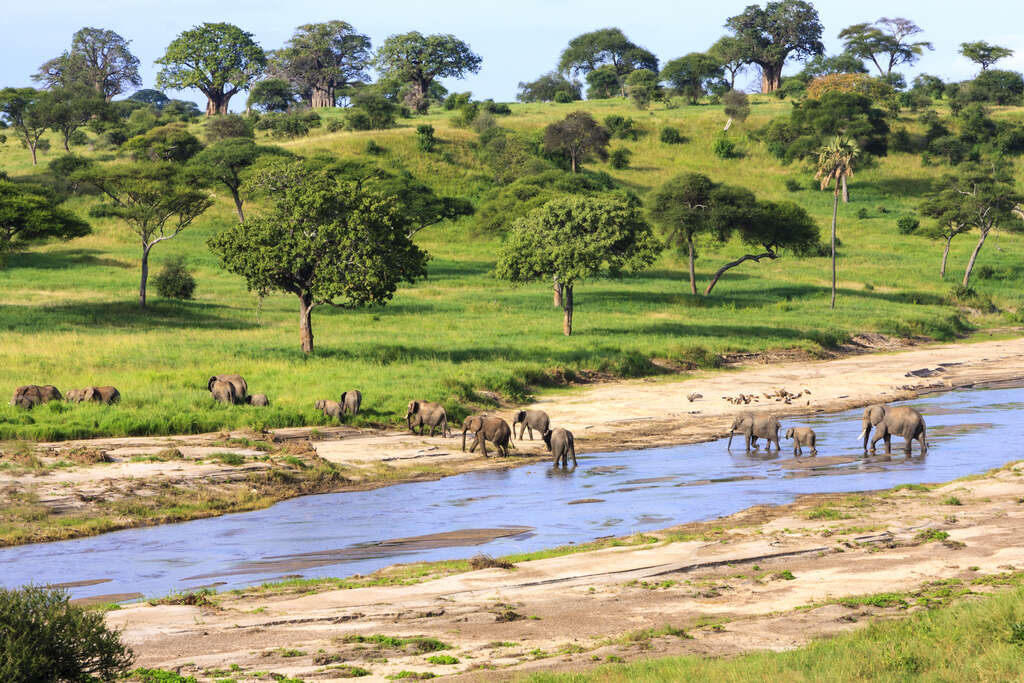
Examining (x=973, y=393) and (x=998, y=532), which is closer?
(x=998, y=532)

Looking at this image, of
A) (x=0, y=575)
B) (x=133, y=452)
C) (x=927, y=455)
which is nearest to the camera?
(x=0, y=575)

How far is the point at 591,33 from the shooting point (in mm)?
172750

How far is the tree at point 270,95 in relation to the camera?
150 meters

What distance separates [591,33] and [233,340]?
13944cm

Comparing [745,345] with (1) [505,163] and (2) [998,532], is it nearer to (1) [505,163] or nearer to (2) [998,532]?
(2) [998,532]

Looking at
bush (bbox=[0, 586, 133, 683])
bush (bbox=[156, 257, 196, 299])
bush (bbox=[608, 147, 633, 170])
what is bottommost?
bush (bbox=[0, 586, 133, 683])

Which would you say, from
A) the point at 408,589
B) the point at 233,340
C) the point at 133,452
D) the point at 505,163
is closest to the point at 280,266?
the point at 233,340

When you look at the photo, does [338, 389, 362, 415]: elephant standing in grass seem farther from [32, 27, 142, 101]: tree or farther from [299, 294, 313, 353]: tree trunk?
[32, 27, 142, 101]: tree

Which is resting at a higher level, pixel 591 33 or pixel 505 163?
pixel 591 33

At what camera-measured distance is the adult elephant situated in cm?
2791

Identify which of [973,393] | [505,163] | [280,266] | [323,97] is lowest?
[973,393]

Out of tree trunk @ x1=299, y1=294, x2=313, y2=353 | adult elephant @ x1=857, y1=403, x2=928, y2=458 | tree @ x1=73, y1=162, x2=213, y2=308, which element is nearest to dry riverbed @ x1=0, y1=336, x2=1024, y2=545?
adult elephant @ x1=857, y1=403, x2=928, y2=458

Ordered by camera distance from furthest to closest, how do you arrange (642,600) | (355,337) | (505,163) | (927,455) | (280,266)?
(505,163) < (355,337) < (280,266) < (927,455) < (642,600)

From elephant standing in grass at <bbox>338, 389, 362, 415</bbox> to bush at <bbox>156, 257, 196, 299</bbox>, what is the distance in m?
32.5
